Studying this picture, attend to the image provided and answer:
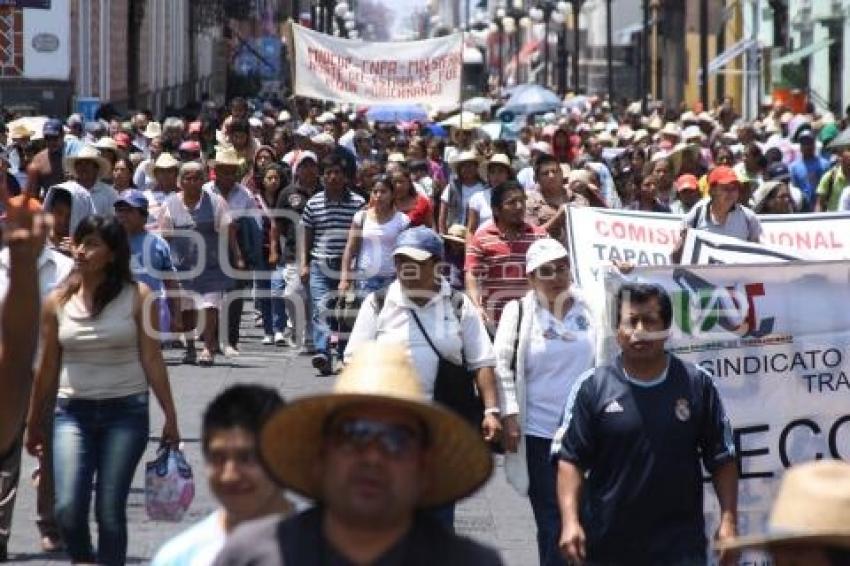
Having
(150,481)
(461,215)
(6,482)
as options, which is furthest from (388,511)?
(461,215)

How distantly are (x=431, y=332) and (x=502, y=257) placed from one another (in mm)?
3798

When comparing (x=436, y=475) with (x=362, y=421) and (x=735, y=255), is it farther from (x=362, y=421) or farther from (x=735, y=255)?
(x=735, y=255)

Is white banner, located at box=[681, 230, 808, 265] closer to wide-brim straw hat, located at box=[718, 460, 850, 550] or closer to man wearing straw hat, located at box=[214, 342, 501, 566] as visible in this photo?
man wearing straw hat, located at box=[214, 342, 501, 566]

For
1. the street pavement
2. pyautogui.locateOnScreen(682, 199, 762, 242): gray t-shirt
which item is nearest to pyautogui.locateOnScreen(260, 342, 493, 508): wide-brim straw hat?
the street pavement

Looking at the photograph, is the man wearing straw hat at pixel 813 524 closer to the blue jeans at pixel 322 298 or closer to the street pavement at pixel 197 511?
the street pavement at pixel 197 511

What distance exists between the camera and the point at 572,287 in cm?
1038

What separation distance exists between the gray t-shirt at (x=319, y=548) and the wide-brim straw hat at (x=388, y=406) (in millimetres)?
93

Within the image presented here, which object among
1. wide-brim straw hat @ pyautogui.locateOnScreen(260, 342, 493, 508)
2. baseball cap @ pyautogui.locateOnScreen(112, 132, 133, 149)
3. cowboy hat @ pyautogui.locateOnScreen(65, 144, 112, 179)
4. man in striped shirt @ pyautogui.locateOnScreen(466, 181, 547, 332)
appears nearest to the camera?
wide-brim straw hat @ pyautogui.locateOnScreen(260, 342, 493, 508)

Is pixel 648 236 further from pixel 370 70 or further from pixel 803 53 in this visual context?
pixel 803 53

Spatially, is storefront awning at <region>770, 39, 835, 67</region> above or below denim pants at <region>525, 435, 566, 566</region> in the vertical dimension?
above

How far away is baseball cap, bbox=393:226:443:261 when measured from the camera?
401 inches

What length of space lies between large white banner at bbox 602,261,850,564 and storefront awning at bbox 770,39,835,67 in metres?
51.9

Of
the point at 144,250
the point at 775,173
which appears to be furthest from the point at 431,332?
the point at 775,173

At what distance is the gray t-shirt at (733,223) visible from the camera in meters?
13.4
